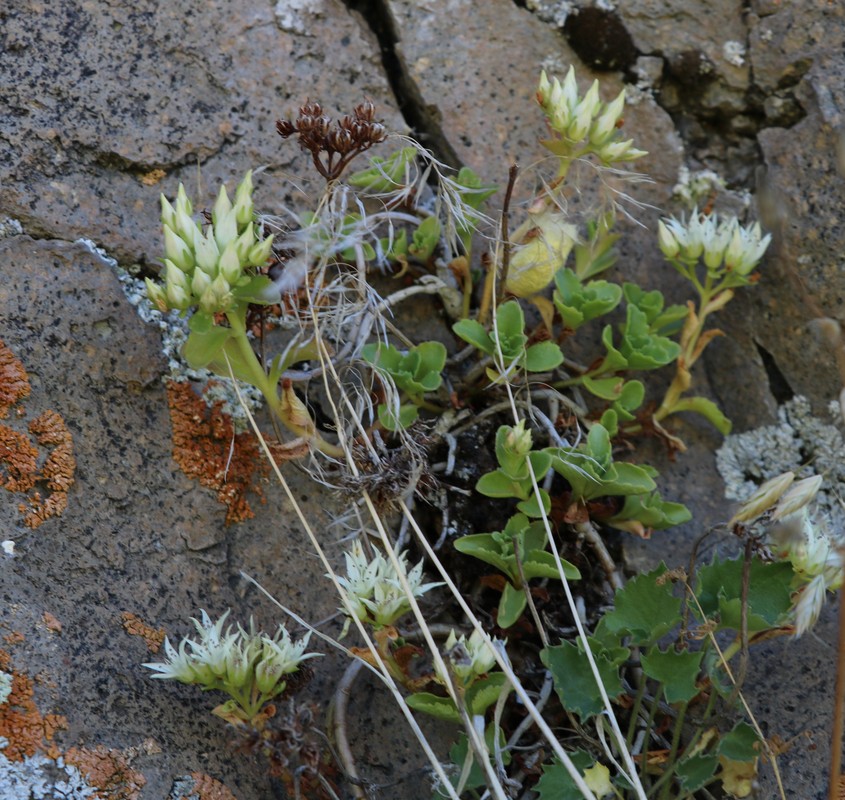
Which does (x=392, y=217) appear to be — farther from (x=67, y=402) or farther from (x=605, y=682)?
(x=605, y=682)

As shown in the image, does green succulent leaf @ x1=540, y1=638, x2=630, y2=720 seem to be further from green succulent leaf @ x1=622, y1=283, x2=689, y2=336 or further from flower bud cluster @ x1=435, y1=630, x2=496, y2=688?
green succulent leaf @ x1=622, y1=283, x2=689, y2=336

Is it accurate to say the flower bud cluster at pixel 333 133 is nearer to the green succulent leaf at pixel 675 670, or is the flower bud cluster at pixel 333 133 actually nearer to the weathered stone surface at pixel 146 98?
the weathered stone surface at pixel 146 98

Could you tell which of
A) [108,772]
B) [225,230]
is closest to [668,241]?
[225,230]

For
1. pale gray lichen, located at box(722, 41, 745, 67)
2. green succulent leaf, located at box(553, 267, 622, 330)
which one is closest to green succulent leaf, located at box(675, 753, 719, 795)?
green succulent leaf, located at box(553, 267, 622, 330)

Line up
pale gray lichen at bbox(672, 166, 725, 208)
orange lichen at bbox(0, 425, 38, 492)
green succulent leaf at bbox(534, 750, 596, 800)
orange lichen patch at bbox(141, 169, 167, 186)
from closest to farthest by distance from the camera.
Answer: green succulent leaf at bbox(534, 750, 596, 800) → orange lichen at bbox(0, 425, 38, 492) → orange lichen patch at bbox(141, 169, 167, 186) → pale gray lichen at bbox(672, 166, 725, 208)

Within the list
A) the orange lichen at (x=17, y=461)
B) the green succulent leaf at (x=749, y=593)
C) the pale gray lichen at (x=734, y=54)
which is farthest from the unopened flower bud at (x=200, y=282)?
the pale gray lichen at (x=734, y=54)

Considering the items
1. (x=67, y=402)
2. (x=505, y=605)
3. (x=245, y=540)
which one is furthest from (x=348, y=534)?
(x=67, y=402)
